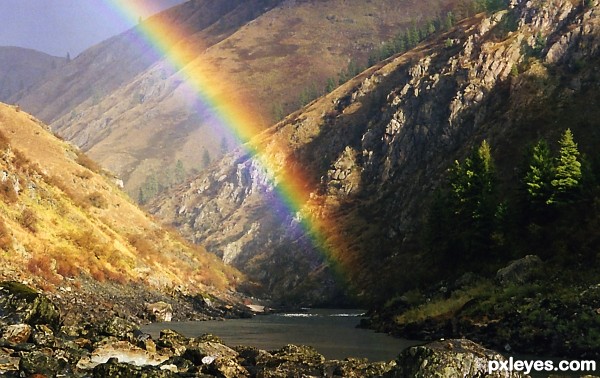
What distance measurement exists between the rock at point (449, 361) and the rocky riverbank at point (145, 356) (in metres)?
0.04

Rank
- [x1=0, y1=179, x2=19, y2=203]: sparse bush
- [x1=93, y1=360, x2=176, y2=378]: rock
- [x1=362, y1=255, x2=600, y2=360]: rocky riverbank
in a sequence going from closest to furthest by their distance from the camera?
[x1=93, y1=360, x2=176, y2=378]: rock, [x1=362, y1=255, x2=600, y2=360]: rocky riverbank, [x1=0, y1=179, x2=19, y2=203]: sparse bush

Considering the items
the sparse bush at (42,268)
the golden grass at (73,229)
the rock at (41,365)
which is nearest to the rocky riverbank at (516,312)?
the rock at (41,365)

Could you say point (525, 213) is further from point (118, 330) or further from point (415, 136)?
point (415, 136)

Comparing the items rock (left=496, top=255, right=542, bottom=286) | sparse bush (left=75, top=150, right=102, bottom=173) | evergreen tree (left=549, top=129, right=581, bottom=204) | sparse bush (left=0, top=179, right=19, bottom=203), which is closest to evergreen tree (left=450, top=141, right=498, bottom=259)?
evergreen tree (left=549, top=129, right=581, bottom=204)

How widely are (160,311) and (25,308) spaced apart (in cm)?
4114

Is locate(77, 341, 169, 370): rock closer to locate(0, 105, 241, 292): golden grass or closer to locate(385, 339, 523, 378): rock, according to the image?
locate(385, 339, 523, 378): rock

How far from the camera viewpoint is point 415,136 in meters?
153

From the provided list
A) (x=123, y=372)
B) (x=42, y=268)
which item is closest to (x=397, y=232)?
(x=42, y=268)

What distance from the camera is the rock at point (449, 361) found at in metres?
21.9

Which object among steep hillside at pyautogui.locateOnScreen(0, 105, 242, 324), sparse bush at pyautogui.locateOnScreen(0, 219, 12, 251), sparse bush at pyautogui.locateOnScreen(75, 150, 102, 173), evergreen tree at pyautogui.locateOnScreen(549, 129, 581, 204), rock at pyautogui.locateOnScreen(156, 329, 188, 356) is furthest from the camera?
sparse bush at pyautogui.locateOnScreen(75, 150, 102, 173)

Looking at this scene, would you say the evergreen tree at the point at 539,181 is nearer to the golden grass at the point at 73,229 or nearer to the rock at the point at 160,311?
the rock at the point at 160,311

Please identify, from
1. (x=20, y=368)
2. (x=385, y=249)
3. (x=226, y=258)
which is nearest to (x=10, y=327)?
(x=20, y=368)

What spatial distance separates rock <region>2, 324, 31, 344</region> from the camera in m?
28.7

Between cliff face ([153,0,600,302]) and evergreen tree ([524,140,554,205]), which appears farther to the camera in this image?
cliff face ([153,0,600,302])
